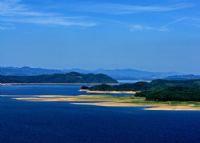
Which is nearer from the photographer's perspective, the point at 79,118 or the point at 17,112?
the point at 79,118

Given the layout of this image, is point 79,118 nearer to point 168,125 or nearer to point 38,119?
point 38,119

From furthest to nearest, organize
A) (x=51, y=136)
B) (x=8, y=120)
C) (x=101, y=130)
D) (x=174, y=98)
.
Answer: (x=174, y=98) < (x=8, y=120) < (x=101, y=130) < (x=51, y=136)

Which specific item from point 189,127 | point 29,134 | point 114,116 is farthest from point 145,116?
point 29,134

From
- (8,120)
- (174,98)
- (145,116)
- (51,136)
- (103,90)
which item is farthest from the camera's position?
(103,90)

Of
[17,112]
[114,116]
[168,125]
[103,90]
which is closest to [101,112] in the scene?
[114,116]

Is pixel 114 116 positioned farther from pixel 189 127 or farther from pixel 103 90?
pixel 103 90

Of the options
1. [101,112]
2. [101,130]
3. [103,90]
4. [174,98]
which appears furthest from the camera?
[103,90]
